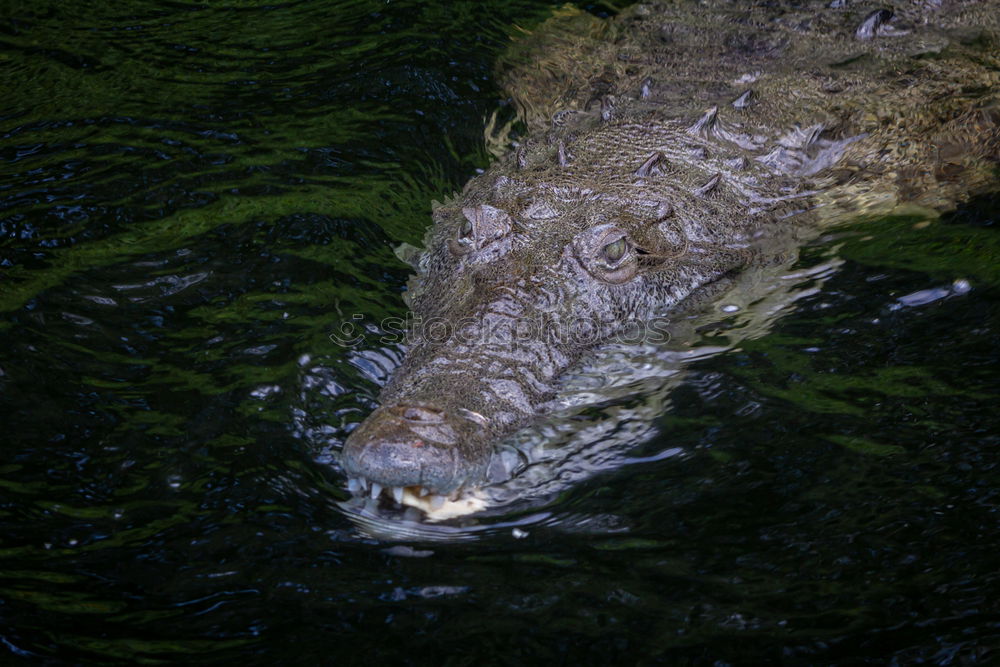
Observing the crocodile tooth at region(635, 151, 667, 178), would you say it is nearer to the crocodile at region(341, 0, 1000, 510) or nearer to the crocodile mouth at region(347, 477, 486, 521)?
the crocodile at region(341, 0, 1000, 510)

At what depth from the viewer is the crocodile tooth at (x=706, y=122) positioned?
5613mm

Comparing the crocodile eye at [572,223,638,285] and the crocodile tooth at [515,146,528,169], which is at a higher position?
the crocodile tooth at [515,146,528,169]

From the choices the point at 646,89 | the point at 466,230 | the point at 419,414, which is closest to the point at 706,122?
the point at 646,89

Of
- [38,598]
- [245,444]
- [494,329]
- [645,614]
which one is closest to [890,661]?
[645,614]

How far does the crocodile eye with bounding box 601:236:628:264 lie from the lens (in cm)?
461

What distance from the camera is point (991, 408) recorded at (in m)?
3.74

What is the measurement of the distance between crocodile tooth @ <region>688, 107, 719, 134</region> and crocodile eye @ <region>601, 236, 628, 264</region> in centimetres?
140

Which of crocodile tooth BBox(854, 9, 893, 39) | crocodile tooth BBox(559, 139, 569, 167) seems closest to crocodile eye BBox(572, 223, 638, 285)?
crocodile tooth BBox(559, 139, 569, 167)

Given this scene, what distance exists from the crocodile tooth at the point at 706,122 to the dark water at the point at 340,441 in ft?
3.37

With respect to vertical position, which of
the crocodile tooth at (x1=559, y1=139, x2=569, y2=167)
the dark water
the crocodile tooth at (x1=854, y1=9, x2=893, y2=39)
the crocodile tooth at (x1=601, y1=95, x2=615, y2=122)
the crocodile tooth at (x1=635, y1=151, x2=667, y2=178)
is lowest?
the dark water

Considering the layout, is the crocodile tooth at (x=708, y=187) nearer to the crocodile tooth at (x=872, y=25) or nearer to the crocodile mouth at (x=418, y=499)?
the crocodile tooth at (x=872, y=25)

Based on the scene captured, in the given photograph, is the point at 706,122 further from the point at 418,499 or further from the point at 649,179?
the point at 418,499

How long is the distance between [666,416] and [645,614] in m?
1.17

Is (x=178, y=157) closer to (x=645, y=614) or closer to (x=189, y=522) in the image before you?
(x=189, y=522)
